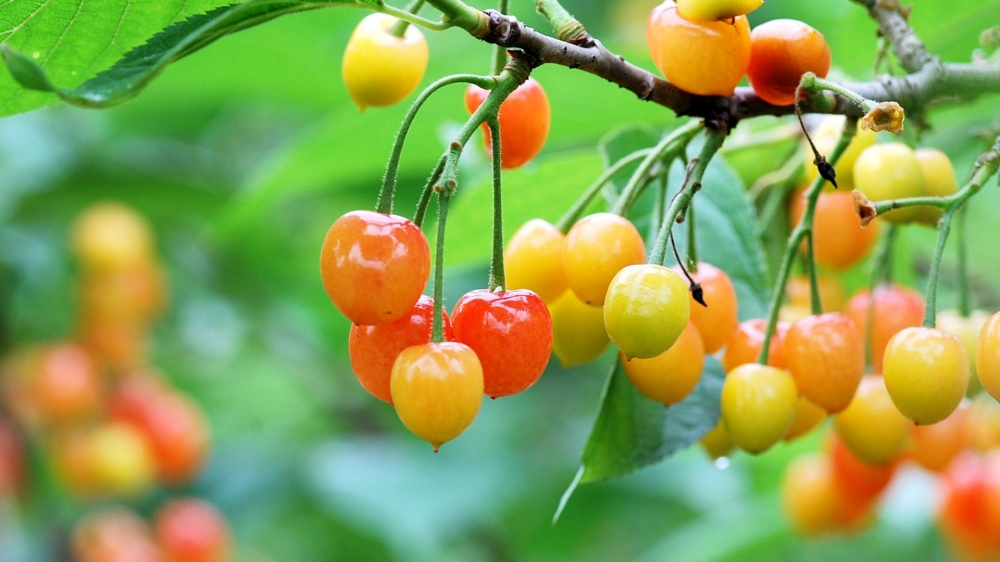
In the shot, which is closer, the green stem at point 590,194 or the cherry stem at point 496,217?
the cherry stem at point 496,217

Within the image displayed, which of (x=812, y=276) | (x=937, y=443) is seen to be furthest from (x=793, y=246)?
(x=937, y=443)

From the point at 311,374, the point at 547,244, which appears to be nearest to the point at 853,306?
the point at 547,244

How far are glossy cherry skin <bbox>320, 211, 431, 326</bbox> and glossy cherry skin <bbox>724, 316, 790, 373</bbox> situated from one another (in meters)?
0.46

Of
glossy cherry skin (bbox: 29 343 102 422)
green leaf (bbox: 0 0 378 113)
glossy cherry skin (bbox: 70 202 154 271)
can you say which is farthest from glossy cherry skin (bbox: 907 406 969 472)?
glossy cherry skin (bbox: 29 343 102 422)

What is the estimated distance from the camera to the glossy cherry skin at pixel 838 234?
1.44 meters

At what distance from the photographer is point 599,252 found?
1.06 metres

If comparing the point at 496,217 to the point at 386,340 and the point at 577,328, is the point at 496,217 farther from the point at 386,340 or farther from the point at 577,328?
the point at 577,328

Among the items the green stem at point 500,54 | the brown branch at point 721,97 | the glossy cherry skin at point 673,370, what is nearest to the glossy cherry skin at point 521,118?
the green stem at point 500,54

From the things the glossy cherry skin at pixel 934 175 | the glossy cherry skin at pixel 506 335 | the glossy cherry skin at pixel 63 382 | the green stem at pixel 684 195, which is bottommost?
the glossy cherry skin at pixel 63 382

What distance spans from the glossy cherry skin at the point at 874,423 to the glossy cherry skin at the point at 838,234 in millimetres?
242

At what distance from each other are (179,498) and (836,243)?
291cm

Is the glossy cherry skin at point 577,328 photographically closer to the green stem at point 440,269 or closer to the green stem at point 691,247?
the green stem at point 691,247

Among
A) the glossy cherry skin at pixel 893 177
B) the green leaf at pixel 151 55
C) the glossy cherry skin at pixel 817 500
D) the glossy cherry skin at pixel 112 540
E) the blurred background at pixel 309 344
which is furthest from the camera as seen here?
the glossy cherry skin at pixel 112 540

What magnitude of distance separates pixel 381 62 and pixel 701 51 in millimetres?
341
